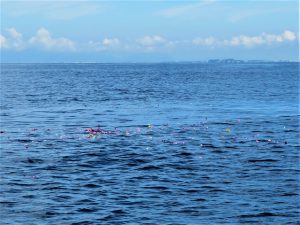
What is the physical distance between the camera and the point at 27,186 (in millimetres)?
22969

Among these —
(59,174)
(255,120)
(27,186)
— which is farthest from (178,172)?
(255,120)

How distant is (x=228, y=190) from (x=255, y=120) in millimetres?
25768

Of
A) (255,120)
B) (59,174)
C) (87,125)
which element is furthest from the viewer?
(255,120)

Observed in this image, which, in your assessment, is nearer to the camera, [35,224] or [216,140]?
[35,224]

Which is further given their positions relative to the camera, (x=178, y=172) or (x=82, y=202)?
(x=178, y=172)

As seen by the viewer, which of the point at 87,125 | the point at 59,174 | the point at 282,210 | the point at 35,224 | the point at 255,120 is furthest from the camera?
the point at 255,120

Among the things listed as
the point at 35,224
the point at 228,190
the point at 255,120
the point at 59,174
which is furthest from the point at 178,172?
the point at 255,120

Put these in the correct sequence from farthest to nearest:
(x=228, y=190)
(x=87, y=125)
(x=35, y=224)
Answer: (x=87, y=125), (x=228, y=190), (x=35, y=224)

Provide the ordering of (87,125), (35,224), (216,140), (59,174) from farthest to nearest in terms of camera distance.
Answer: (87,125) → (216,140) → (59,174) → (35,224)

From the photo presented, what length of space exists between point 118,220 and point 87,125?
25472 millimetres

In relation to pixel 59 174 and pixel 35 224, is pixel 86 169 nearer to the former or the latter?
pixel 59 174

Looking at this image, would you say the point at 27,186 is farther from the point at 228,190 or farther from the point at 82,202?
the point at 228,190

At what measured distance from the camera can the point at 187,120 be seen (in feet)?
156

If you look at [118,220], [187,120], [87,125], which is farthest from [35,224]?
[187,120]
